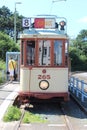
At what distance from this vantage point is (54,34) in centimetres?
1683

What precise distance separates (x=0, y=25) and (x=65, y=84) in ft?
295

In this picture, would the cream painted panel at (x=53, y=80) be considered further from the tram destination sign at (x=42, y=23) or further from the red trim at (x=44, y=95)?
the tram destination sign at (x=42, y=23)

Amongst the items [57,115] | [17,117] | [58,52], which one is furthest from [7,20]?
[17,117]

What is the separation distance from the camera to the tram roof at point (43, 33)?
16766 mm

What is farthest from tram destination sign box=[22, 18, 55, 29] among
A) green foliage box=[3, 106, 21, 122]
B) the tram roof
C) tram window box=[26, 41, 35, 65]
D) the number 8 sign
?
green foliage box=[3, 106, 21, 122]

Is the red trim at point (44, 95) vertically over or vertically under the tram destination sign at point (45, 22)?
under

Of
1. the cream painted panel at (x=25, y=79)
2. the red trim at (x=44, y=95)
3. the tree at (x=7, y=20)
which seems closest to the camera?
the red trim at (x=44, y=95)

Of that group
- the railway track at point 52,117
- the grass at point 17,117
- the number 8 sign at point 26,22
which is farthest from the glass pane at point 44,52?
the grass at point 17,117

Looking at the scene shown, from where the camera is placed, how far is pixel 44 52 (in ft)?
54.9

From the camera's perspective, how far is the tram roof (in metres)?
16.8

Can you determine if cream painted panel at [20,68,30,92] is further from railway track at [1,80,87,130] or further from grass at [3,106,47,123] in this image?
grass at [3,106,47,123]

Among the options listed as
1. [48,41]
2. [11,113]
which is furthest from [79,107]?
[11,113]

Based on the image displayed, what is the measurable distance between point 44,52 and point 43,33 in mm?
781

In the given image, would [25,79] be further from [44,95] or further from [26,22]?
[26,22]
